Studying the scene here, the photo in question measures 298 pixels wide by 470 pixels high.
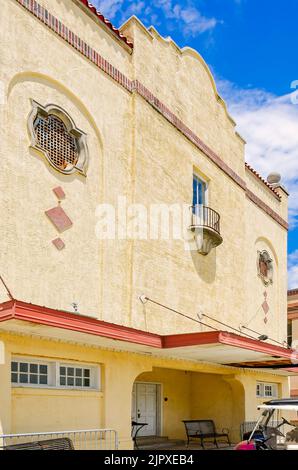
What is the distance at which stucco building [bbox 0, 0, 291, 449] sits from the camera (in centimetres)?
1234

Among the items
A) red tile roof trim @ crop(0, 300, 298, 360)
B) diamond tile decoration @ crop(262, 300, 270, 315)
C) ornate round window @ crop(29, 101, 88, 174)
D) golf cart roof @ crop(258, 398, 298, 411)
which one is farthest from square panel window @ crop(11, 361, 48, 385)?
diamond tile decoration @ crop(262, 300, 270, 315)

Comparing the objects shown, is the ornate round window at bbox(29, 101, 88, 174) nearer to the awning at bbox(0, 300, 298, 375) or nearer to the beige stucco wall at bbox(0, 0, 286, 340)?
the beige stucco wall at bbox(0, 0, 286, 340)

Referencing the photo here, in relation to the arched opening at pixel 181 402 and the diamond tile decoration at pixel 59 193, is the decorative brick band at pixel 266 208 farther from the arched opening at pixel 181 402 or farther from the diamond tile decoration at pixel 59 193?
the diamond tile decoration at pixel 59 193

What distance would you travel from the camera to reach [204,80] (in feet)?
69.3

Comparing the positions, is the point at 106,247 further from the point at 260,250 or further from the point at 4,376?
the point at 260,250

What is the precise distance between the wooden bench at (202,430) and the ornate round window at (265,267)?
22.4 feet

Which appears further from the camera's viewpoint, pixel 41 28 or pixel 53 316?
pixel 41 28

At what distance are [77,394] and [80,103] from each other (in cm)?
710

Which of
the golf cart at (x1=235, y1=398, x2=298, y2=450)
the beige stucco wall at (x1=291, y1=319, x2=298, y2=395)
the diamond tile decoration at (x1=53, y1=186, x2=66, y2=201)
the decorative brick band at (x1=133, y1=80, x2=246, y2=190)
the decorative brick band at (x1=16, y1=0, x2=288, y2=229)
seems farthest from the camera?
the beige stucco wall at (x1=291, y1=319, x2=298, y2=395)

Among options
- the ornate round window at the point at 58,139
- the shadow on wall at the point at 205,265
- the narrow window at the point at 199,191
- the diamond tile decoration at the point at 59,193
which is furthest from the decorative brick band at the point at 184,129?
the diamond tile decoration at the point at 59,193

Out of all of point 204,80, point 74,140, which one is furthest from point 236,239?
point 74,140

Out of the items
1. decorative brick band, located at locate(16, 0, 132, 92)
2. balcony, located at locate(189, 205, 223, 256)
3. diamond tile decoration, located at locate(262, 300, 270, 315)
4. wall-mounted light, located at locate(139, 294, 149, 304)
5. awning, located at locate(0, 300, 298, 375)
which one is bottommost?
awning, located at locate(0, 300, 298, 375)

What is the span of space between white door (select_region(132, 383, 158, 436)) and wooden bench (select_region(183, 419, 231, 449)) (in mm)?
1131

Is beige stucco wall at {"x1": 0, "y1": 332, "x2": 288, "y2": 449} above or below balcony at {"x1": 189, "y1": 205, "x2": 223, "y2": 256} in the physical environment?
below
